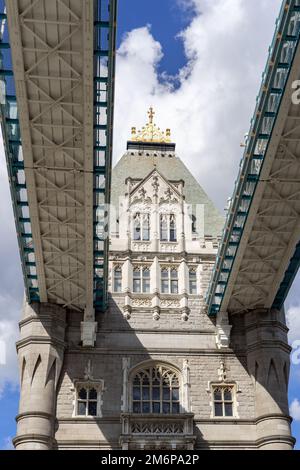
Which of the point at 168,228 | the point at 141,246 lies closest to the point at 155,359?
the point at 141,246

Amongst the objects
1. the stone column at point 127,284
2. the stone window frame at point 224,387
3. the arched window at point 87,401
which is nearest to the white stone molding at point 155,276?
the stone column at point 127,284

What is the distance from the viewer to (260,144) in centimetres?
3162

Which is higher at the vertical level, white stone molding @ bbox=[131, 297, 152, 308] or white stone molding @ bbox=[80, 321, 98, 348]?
white stone molding @ bbox=[131, 297, 152, 308]

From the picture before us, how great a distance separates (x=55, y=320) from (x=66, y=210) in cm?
769

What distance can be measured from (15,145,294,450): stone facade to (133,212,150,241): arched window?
0.22 ft

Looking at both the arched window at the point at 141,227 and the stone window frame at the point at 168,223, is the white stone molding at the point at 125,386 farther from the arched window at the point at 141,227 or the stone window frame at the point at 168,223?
the stone window frame at the point at 168,223

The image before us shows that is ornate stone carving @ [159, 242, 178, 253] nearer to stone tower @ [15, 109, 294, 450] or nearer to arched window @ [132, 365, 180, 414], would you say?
stone tower @ [15, 109, 294, 450]

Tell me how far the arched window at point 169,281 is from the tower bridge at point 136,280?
0.22 ft

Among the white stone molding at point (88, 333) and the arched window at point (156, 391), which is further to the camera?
the white stone molding at point (88, 333)

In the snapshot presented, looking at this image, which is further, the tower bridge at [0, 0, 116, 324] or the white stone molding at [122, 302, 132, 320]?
the white stone molding at [122, 302, 132, 320]

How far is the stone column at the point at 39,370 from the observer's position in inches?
1460

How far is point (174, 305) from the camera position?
140 ft

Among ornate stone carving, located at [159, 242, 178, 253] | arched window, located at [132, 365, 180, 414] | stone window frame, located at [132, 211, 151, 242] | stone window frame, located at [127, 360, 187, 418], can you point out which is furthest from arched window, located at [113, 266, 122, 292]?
arched window, located at [132, 365, 180, 414]

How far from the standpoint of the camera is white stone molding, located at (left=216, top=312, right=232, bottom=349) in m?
41.1
